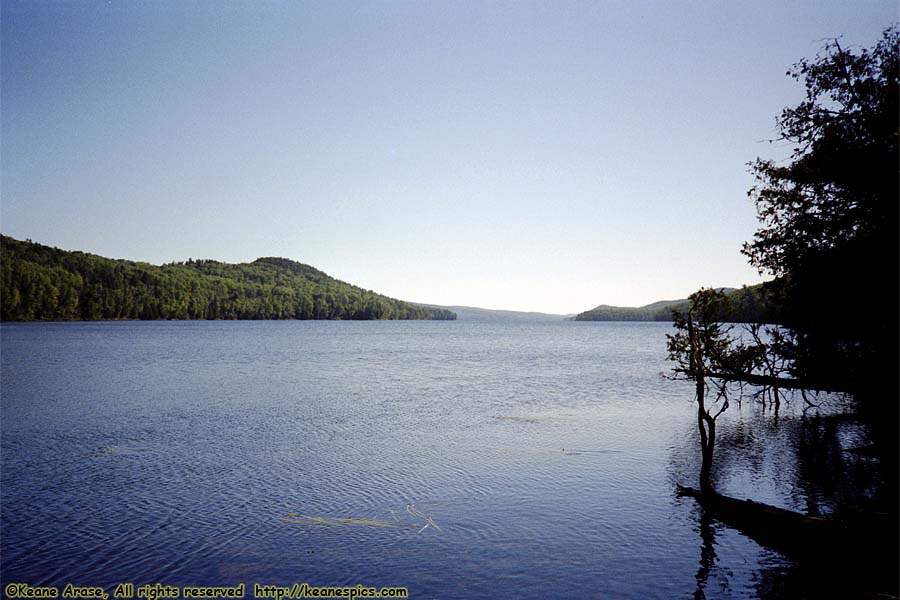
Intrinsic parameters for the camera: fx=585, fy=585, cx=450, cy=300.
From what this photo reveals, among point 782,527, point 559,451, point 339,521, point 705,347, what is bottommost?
point 339,521

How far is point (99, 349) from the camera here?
3469 inches

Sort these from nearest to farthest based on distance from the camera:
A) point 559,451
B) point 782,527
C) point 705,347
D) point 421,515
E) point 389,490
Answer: point 782,527 < point 421,515 < point 705,347 < point 389,490 < point 559,451

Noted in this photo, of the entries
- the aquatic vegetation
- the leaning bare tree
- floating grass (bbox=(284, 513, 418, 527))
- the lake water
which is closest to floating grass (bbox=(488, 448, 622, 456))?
the lake water

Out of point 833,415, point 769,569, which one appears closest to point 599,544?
point 769,569

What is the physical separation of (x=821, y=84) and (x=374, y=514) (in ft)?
72.1

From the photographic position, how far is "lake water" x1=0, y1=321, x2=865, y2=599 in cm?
1477

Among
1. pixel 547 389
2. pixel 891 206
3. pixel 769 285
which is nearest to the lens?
pixel 891 206

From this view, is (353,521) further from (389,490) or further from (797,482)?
(797,482)

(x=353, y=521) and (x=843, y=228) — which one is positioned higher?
(x=843, y=228)

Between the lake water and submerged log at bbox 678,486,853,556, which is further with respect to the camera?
submerged log at bbox 678,486,853,556

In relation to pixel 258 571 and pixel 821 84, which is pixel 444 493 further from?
pixel 821 84

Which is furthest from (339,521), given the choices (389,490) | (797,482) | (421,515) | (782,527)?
(797,482)

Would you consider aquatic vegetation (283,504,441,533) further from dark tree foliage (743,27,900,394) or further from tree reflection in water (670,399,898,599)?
dark tree foliage (743,27,900,394)

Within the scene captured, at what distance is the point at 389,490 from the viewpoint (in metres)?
21.8
